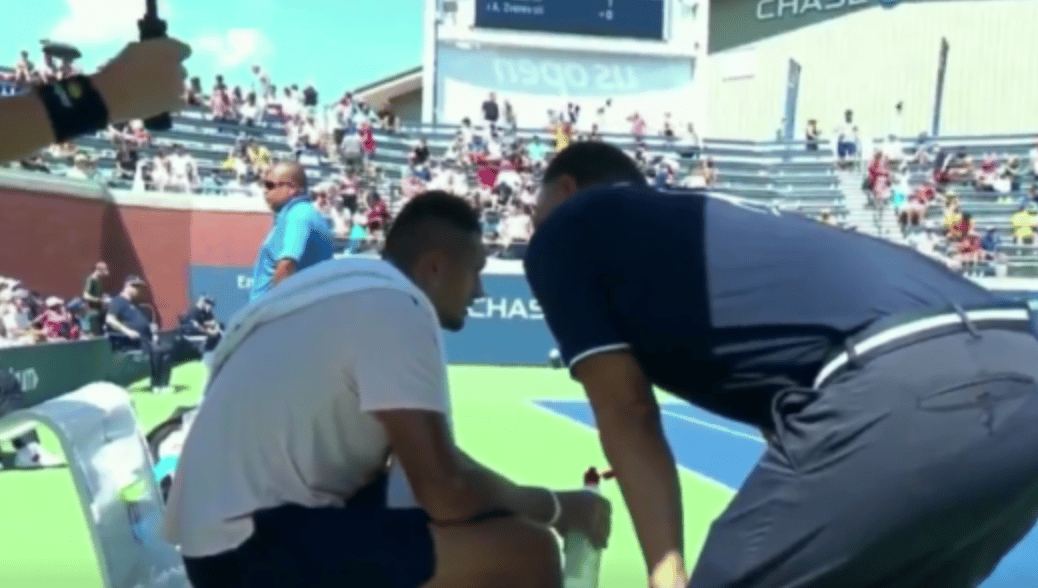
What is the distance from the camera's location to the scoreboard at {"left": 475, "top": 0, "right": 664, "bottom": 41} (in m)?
36.3

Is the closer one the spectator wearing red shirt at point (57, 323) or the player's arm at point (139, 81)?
the player's arm at point (139, 81)

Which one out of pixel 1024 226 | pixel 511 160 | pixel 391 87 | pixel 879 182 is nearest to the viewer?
pixel 1024 226

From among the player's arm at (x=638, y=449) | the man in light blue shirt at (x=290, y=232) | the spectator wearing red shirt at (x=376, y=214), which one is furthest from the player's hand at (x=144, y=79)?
the spectator wearing red shirt at (x=376, y=214)

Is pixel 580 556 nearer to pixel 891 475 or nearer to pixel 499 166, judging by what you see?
pixel 891 475

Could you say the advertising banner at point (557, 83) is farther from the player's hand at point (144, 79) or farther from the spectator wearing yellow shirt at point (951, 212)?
the player's hand at point (144, 79)

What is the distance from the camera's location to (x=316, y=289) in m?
2.70

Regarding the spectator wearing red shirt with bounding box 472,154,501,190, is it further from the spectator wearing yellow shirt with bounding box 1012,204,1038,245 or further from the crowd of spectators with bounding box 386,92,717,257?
the spectator wearing yellow shirt with bounding box 1012,204,1038,245

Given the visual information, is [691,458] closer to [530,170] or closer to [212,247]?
[212,247]

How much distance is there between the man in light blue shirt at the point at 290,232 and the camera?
6.72m

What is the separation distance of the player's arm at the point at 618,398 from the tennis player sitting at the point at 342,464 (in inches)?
16.8

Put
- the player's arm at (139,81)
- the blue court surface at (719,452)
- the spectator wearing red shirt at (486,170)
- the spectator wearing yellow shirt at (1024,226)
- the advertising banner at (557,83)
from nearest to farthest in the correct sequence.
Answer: the player's arm at (139,81), the blue court surface at (719,452), the spectator wearing yellow shirt at (1024,226), the spectator wearing red shirt at (486,170), the advertising banner at (557,83)

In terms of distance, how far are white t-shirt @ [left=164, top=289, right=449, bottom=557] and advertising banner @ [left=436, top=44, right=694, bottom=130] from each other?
34346 mm

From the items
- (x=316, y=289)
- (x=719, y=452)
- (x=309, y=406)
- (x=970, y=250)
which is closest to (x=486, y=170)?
(x=970, y=250)

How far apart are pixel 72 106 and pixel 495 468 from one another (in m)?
7.74
